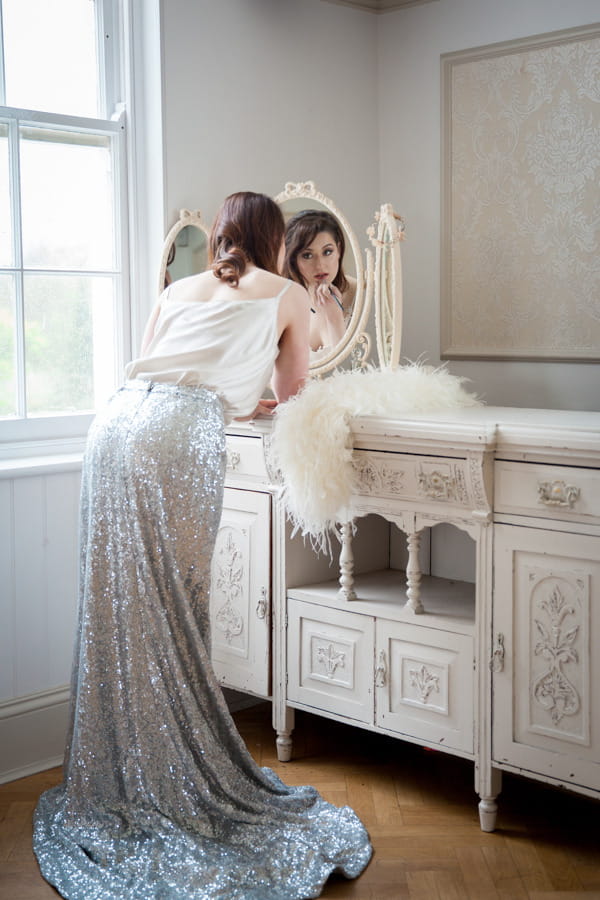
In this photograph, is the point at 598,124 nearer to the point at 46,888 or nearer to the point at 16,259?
the point at 16,259

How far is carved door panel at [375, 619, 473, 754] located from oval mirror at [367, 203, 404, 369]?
858mm

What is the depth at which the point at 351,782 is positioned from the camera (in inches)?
107

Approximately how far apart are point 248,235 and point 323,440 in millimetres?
593

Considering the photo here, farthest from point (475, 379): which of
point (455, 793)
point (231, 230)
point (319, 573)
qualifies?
point (455, 793)

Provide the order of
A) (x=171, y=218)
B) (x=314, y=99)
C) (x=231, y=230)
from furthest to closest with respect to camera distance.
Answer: (x=314, y=99), (x=171, y=218), (x=231, y=230)

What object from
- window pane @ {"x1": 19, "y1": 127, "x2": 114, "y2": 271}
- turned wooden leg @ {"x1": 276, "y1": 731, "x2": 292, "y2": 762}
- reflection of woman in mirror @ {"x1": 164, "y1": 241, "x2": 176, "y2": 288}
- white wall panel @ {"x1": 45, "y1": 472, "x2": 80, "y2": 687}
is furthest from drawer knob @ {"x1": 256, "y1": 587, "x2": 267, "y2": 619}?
window pane @ {"x1": 19, "y1": 127, "x2": 114, "y2": 271}

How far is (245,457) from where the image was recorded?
2799 millimetres

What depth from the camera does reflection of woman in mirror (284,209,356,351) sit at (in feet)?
10.2

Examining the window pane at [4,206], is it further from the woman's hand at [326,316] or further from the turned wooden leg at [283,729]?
the turned wooden leg at [283,729]

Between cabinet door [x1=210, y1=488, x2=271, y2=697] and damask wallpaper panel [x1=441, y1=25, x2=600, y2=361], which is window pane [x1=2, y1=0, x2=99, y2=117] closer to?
damask wallpaper panel [x1=441, y1=25, x2=600, y2=361]

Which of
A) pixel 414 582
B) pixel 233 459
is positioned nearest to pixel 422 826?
pixel 414 582

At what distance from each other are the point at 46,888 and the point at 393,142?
2.64 meters

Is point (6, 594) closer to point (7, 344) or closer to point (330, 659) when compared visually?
point (7, 344)

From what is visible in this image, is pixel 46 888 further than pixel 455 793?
No
